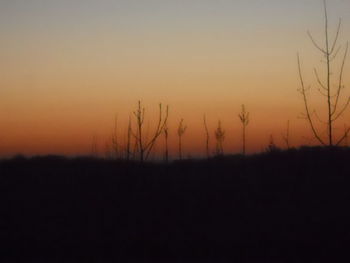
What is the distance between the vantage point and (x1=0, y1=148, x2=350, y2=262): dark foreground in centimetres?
1564

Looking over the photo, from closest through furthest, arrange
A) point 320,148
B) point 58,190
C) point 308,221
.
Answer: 1. point 308,221
2. point 58,190
3. point 320,148

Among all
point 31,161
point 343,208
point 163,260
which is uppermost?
point 31,161

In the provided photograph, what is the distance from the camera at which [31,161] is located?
1956 cm

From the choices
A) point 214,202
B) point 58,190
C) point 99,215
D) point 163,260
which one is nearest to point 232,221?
point 214,202

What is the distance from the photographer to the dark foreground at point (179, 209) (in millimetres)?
15641

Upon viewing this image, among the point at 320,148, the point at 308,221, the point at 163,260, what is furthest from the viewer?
the point at 320,148

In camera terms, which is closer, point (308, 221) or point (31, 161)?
point (308, 221)

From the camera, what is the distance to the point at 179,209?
17219mm

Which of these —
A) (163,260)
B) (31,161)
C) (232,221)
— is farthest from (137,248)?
(31,161)

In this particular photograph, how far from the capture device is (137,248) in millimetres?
15906

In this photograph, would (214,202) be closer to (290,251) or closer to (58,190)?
(290,251)

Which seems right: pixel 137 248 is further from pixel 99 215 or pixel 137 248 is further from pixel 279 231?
pixel 279 231

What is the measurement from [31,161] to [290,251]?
8572 mm

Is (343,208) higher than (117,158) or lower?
lower
